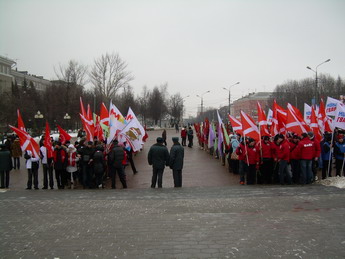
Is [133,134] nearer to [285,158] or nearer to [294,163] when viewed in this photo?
[285,158]

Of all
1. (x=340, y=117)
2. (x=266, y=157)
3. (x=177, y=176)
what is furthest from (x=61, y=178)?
(x=340, y=117)

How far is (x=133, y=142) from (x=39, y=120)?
132ft

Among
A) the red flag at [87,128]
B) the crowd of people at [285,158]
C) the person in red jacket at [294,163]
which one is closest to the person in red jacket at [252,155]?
the crowd of people at [285,158]

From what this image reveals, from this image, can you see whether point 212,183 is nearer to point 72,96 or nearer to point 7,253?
point 7,253

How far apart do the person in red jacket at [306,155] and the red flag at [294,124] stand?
3.07 ft

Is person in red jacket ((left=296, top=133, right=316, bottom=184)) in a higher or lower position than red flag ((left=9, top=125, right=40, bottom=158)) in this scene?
lower

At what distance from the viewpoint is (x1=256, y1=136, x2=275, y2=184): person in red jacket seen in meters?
Result: 11.0

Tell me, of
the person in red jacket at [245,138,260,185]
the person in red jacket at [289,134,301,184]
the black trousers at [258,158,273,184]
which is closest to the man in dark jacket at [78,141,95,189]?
the person in red jacket at [245,138,260,185]

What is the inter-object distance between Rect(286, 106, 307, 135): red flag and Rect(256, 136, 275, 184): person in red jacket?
121 centimetres

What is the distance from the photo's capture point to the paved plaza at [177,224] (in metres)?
5.03

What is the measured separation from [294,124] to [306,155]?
1.60m

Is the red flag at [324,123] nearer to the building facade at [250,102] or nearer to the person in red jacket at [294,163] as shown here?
the person in red jacket at [294,163]

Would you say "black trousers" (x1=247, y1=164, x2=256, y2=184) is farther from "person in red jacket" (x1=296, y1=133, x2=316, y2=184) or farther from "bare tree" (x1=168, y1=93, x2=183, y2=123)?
"bare tree" (x1=168, y1=93, x2=183, y2=123)

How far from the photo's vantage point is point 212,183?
1215 cm
